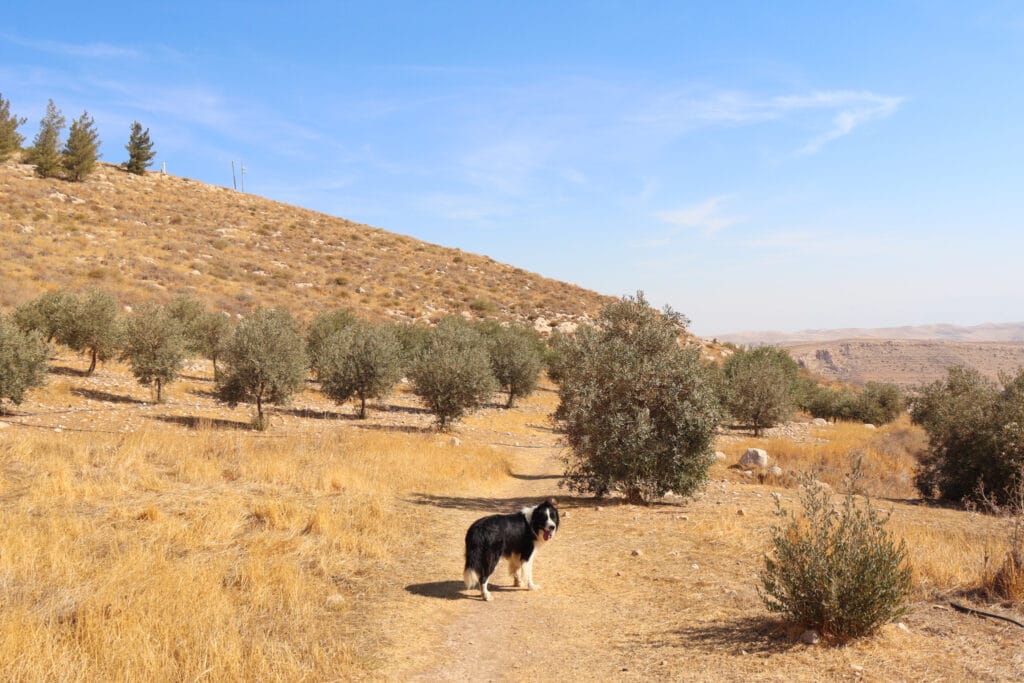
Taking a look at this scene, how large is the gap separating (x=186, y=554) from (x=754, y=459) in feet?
61.8

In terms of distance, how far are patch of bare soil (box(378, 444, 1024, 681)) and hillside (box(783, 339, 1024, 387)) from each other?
303 ft

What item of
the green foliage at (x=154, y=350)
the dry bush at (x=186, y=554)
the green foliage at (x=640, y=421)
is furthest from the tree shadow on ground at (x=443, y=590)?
the green foliage at (x=154, y=350)

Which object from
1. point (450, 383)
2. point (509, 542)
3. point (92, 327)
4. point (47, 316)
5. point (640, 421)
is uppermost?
point (47, 316)

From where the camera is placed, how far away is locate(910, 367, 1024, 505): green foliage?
54.4ft

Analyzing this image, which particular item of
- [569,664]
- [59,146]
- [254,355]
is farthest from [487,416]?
[59,146]

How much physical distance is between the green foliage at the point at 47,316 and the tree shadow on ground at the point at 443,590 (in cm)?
2460

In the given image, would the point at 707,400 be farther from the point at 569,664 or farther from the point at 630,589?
the point at 569,664

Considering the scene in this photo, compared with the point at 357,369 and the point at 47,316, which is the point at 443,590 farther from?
the point at 47,316

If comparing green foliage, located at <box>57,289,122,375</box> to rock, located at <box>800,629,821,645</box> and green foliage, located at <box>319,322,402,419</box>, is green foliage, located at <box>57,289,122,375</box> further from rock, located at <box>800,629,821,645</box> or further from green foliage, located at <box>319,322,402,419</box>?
rock, located at <box>800,629,821,645</box>

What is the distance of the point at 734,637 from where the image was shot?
6.88 metres

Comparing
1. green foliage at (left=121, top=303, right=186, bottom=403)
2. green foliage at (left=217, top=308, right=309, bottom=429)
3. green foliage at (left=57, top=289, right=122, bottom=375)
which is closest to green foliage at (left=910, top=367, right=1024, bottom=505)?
green foliage at (left=217, top=308, right=309, bottom=429)

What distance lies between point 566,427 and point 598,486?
5.41 feet

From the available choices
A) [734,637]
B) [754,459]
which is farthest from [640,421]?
[754,459]

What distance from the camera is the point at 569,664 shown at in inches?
259
